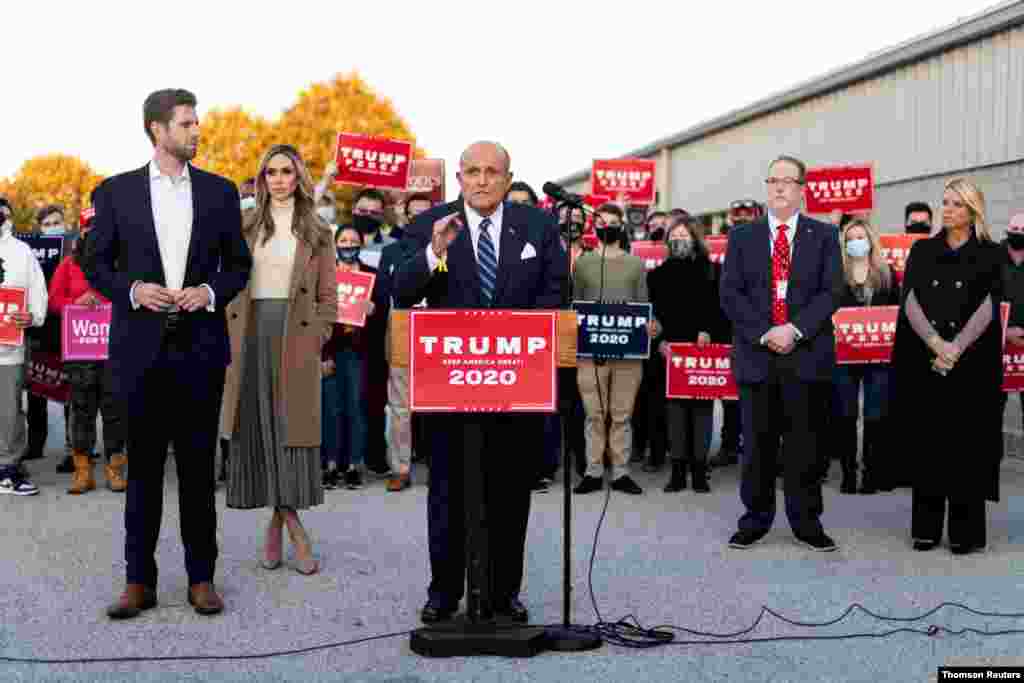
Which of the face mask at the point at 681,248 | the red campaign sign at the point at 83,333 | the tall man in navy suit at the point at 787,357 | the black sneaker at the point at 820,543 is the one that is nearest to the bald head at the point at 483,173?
the tall man in navy suit at the point at 787,357

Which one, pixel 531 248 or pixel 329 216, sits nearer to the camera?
pixel 531 248

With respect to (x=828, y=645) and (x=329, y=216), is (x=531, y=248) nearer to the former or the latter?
(x=828, y=645)

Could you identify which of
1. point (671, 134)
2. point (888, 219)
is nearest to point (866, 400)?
point (888, 219)

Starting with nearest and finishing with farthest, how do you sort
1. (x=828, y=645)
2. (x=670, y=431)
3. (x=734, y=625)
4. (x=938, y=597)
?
(x=828, y=645), (x=734, y=625), (x=938, y=597), (x=670, y=431)

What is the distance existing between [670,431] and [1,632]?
5973mm

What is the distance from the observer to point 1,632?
241 inches

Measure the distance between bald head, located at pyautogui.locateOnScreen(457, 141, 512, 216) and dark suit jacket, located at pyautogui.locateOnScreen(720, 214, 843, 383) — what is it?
292 centimetres

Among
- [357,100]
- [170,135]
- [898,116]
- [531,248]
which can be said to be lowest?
[531,248]

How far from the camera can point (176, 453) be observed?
660cm

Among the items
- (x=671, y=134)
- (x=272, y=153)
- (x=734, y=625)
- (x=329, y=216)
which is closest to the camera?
(x=734, y=625)

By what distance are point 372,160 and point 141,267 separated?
32.4 feet

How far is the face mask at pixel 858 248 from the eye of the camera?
1123 centimetres

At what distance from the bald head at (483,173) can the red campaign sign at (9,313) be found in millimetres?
5592

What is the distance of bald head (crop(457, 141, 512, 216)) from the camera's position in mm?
5859
